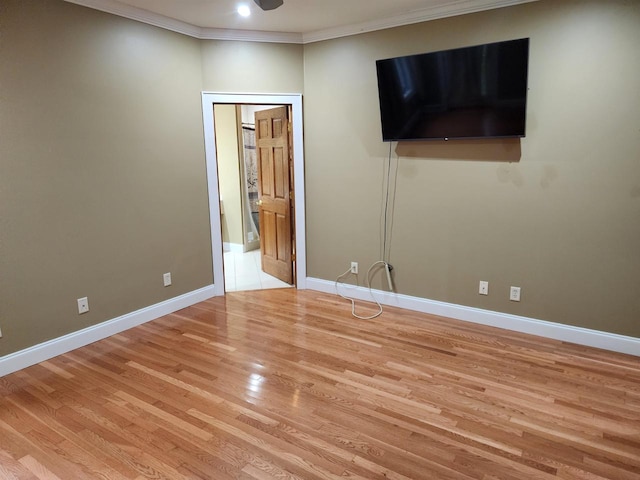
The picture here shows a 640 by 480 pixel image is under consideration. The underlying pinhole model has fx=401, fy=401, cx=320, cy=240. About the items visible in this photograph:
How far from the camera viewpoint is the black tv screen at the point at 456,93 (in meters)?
2.99

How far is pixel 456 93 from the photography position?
3207 mm

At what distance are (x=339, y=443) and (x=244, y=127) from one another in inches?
193

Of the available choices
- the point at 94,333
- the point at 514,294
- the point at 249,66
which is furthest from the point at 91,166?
the point at 514,294

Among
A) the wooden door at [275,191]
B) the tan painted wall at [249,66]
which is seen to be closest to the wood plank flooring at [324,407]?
the wooden door at [275,191]

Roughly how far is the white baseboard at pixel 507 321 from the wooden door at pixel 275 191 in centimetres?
75

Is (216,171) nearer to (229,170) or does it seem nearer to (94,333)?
(94,333)

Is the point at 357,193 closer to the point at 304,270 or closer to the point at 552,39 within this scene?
the point at 304,270

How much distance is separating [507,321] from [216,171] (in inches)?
122

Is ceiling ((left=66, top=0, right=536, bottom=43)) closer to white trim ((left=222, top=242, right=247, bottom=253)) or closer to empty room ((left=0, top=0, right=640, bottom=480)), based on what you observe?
empty room ((left=0, top=0, right=640, bottom=480))

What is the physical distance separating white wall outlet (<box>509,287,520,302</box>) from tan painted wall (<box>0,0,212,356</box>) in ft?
9.83

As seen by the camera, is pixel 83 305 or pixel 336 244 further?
pixel 336 244

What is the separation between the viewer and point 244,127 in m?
5.99

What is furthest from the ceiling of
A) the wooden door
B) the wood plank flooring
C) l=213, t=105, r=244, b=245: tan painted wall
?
the wood plank flooring

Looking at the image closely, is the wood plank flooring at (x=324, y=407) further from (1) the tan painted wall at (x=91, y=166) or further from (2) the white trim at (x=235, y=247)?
(2) the white trim at (x=235, y=247)
